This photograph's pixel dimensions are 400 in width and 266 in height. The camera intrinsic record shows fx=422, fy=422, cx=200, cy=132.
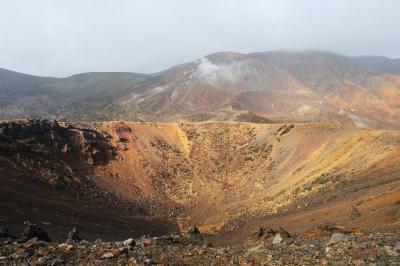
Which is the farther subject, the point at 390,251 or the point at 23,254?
the point at 23,254

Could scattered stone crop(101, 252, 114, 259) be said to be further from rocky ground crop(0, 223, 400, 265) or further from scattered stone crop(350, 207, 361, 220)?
scattered stone crop(350, 207, 361, 220)

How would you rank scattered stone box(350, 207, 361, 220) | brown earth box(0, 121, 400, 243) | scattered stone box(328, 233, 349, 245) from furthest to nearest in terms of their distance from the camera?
brown earth box(0, 121, 400, 243) < scattered stone box(350, 207, 361, 220) < scattered stone box(328, 233, 349, 245)

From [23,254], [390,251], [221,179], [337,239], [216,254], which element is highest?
[23,254]

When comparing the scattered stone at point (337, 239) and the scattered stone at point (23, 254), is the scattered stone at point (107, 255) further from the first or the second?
the scattered stone at point (337, 239)

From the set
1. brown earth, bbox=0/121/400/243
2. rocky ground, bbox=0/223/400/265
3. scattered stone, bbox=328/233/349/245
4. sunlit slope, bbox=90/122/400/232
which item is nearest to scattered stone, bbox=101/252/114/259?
rocky ground, bbox=0/223/400/265

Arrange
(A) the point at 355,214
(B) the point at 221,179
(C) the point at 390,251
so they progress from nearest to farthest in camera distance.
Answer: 1. (C) the point at 390,251
2. (A) the point at 355,214
3. (B) the point at 221,179

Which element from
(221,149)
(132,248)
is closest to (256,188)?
(221,149)

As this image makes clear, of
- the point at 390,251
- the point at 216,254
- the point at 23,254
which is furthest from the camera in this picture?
the point at 216,254

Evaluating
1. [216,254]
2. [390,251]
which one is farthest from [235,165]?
[390,251]

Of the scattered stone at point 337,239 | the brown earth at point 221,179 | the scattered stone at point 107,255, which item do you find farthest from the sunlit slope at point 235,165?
Result: the scattered stone at point 107,255

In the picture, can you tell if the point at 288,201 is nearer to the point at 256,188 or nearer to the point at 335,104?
the point at 256,188

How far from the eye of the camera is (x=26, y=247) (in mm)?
11516

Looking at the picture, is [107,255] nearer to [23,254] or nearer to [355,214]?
[23,254]

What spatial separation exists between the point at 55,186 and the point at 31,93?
15700 centimetres
